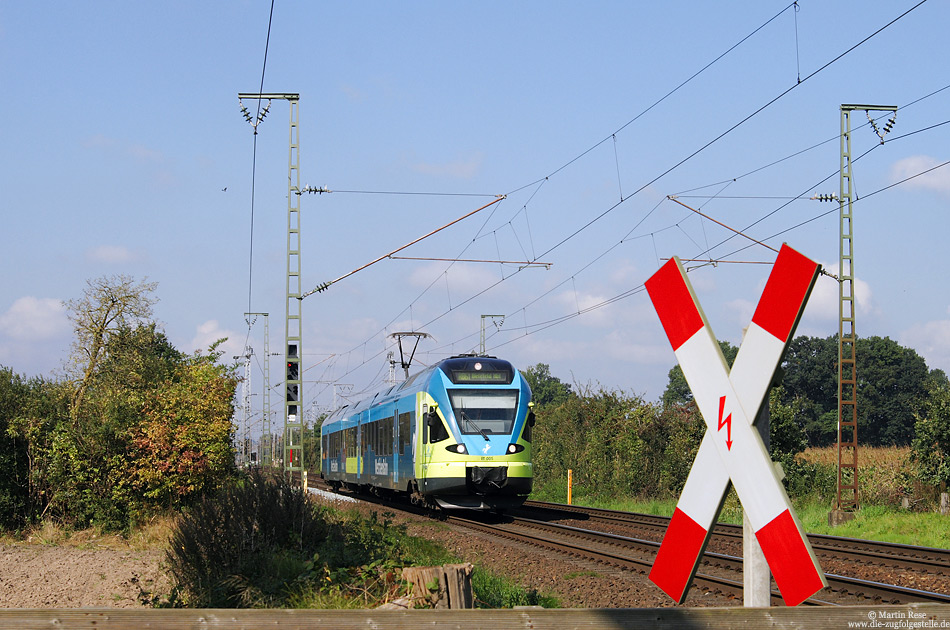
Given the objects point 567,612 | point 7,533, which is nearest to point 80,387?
point 7,533

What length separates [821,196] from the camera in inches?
963

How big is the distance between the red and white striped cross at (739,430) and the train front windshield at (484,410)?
19.1 meters

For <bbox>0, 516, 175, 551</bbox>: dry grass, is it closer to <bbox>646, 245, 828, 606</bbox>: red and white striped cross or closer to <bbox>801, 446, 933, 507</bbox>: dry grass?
<bbox>801, 446, 933, 507</bbox>: dry grass

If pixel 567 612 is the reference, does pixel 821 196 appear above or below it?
above

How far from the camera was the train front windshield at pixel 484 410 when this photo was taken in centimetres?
2212

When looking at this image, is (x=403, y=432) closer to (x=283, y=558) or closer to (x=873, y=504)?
(x=873, y=504)

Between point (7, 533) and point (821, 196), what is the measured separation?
2096 cm

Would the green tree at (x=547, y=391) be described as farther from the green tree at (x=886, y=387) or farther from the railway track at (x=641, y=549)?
the railway track at (x=641, y=549)

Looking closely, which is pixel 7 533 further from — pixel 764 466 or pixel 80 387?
pixel 764 466

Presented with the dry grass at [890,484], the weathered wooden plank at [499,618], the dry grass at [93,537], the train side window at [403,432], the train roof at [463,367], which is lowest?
the dry grass at [93,537]

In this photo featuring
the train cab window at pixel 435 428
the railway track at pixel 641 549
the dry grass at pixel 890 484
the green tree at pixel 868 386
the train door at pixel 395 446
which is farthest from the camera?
the green tree at pixel 868 386

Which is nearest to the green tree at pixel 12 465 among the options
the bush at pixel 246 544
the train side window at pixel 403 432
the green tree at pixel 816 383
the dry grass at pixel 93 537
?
the dry grass at pixel 93 537

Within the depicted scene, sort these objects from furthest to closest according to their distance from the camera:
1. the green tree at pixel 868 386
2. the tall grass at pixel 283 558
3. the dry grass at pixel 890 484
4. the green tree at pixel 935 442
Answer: the green tree at pixel 868 386 < the dry grass at pixel 890 484 < the green tree at pixel 935 442 < the tall grass at pixel 283 558

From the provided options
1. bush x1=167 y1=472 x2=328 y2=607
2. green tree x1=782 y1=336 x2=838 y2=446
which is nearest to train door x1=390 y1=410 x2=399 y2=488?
bush x1=167 y1=472 x2=328 y2=607
